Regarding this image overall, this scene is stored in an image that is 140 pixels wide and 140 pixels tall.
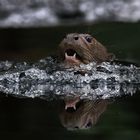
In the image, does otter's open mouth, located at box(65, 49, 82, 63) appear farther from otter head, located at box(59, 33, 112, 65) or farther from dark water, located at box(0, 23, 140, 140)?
dark water, located at box(0, 23, 140, 140)

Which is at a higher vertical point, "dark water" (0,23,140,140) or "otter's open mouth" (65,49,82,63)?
"otter's open mouth" (65,49,82,63)

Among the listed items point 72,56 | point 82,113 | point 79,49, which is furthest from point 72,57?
point 82,113

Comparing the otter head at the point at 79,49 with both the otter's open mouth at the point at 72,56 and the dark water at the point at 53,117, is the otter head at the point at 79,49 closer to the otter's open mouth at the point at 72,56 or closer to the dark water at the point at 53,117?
the otter's open mouth at the point at 72,56

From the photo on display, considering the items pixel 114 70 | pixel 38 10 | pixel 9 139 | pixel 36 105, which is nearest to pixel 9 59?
pixel 114 70

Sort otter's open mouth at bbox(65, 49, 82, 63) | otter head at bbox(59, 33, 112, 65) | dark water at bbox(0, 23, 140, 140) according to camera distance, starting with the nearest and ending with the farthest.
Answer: dark water at bbox(0, 23, 140, 140) < otter head at bbox(59, 33, 112, 65) < otter's open mouth at bbox(65, 49, 82, 63)

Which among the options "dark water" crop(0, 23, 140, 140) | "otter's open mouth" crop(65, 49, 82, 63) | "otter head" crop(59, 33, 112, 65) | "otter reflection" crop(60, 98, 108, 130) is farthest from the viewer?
"otter's open mouth" crop(65, 49, 82, 63)

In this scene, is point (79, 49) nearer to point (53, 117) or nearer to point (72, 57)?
point (72, 57)

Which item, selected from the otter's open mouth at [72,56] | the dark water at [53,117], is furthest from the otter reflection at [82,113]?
the otter's open mouth at [72,56]

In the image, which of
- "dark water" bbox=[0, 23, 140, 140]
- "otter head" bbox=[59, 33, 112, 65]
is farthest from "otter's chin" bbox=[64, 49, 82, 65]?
"dark water" bbox=[0, 23, 140, 140]
